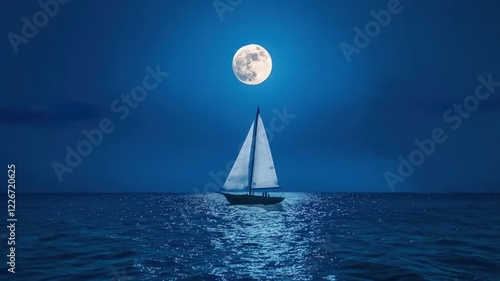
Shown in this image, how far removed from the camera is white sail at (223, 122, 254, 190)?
59125 millimetres

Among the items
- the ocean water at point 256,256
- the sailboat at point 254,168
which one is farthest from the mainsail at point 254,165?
the ocean water at point 256,256

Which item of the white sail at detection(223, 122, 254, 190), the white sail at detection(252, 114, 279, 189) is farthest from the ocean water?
the white sail at detection(252, 114, 279, 189)

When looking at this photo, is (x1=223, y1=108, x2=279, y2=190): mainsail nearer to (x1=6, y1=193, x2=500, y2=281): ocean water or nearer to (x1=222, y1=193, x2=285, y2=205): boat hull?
(x1=222, y1=193, x2=285, y2=205): boat hull

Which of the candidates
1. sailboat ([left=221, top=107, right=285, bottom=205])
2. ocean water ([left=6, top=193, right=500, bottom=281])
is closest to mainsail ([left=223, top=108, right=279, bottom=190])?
sailboat ([left=221, top=107, right=285, bottom=205])

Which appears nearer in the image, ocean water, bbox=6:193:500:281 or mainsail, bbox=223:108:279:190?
ocean water, bbox=6:193:500:281

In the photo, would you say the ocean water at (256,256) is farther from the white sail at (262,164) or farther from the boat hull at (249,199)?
the white sail at (262,164)

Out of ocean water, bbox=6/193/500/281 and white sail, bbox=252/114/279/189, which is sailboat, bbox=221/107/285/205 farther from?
ocean water, bbox=6/193/500/281

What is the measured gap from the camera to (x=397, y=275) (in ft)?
52.1

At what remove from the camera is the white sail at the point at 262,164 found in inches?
2330

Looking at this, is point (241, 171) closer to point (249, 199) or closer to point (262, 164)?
point (262, 164)

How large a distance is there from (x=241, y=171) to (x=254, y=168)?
8.09 ft

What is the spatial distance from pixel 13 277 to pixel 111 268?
169 inches

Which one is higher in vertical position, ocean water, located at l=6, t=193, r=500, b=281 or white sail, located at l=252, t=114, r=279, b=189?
white sail, located at l=252, t=114, r=279, b=189

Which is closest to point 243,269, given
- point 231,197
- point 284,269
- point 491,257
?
point 284,269
